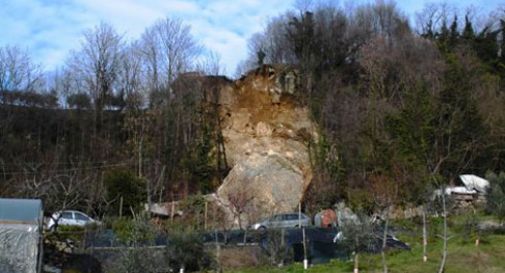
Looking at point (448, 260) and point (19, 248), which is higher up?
point (19, 248)

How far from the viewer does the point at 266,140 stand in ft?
152

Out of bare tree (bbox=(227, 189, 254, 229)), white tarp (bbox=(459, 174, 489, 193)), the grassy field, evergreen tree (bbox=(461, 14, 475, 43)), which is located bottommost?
the grassy field

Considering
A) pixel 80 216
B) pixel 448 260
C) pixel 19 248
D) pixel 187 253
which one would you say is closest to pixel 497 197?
pixel 448 260

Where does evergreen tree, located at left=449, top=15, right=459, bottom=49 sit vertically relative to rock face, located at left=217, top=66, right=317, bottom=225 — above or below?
above

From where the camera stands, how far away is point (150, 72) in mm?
53125

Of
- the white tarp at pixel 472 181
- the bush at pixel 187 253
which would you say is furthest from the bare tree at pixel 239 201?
the bush at pixel 187 253

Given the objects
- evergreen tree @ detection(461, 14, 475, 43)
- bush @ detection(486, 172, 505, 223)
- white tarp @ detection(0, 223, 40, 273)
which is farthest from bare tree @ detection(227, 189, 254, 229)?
evergreen tree @ detection(461, 14, 475, 43)

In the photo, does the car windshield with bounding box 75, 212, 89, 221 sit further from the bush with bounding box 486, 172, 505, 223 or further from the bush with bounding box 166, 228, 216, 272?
the bush with bounding box 486, 172, 505, 223

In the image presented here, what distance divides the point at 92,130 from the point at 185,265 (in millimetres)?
32161

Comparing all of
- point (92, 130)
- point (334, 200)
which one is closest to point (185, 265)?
point (334, 200)

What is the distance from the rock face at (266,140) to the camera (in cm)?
A: 4200

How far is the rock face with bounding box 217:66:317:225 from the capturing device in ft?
138

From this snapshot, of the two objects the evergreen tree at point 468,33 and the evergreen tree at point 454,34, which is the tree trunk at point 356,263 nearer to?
the evergreen tree at point 454,34

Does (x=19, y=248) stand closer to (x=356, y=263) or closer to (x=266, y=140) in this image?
(x=356, y=263)
